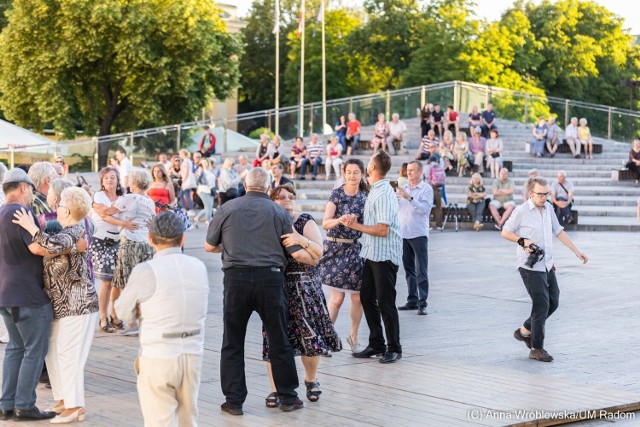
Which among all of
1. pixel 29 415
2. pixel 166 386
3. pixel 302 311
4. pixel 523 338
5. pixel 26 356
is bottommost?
pixel 29 415

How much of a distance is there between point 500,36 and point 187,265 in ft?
201

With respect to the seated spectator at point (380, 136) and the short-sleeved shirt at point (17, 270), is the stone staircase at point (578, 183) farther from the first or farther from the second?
the short-sleeved shirt at point (17, 270)

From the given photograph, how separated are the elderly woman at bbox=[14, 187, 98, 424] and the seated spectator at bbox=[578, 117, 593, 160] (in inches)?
1237

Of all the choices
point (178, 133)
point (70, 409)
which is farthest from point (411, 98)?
point (70, 409)

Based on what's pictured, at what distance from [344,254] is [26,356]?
11.1 feet

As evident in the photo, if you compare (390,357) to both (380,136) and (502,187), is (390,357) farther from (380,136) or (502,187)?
(380,136)

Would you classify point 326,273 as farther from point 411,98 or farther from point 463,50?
point 463,50

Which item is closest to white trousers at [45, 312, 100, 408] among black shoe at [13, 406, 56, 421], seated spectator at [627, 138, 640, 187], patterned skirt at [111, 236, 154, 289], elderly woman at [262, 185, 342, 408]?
black shoe at [13, 406, 56, 421]

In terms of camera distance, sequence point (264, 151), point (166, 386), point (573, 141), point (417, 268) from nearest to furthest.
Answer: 1. point (166, 386)
2. point (417, 268)
3. point (264, 151)
4. point (573, 141)

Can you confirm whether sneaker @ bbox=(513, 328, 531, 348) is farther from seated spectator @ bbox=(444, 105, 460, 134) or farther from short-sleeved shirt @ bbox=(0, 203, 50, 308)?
seated spectator @ bbox=(444, 105, 460, 134)

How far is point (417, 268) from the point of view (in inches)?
519

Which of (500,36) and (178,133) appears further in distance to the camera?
(500,36)

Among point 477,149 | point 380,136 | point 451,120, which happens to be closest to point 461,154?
point 477,149

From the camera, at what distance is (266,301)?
26.4 feet
